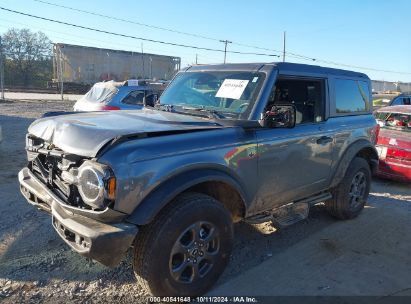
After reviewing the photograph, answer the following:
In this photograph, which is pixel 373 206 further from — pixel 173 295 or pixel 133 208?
pixel 133 208

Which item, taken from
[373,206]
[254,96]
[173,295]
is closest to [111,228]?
[173,295]

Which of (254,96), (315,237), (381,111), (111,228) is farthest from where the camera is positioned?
(381,111)

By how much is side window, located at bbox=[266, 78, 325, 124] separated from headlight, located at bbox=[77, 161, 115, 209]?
2498 mm

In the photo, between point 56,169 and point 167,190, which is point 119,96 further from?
point 167,190

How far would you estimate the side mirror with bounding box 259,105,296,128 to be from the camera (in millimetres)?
3691

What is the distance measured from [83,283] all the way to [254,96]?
241 centimetres

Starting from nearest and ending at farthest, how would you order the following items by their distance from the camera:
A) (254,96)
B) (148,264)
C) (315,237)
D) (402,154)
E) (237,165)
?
(148,264), (237,165), (254,96), (315,237), (402,154)

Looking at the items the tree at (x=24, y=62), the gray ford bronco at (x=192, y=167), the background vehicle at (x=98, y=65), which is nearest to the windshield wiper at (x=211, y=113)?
the gray ford bronco at (x=192, y=167)

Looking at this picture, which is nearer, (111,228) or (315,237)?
(111,228)

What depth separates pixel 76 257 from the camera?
3.96 metres

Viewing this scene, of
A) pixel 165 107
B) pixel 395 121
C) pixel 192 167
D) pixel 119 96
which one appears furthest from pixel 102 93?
pixel 192 167

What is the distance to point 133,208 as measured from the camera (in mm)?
2838

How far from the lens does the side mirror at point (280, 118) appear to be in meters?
3.69

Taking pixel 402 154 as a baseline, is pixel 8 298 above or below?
below
